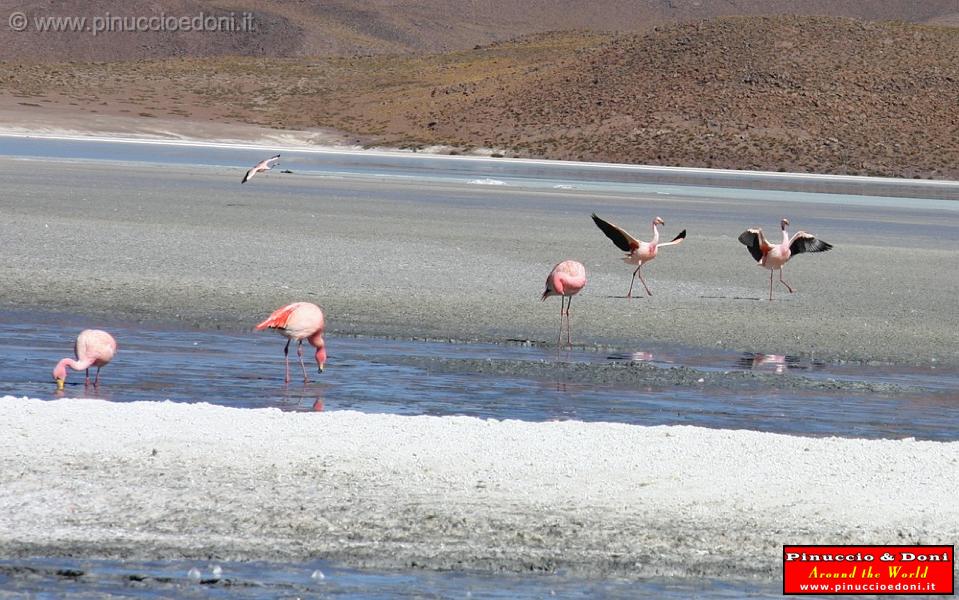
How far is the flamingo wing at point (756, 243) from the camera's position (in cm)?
1743

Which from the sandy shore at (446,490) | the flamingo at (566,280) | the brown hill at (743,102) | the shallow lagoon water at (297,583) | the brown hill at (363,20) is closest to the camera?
the shallow lagoon water at (297,583)

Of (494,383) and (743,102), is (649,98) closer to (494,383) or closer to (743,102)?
(743,102)

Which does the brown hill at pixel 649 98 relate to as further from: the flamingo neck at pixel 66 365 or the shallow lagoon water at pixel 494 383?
the flamingo neck at pixel 66 365

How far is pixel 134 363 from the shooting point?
11.8 meters

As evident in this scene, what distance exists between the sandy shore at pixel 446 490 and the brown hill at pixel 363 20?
162 metres

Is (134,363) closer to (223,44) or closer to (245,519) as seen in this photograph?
(245,519)

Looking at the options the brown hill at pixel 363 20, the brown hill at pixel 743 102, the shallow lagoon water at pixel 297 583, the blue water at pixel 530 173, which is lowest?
the shallow lagoon water at pixel 297 583

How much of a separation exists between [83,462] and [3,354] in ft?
13.7

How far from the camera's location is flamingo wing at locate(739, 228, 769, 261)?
57.2 ft

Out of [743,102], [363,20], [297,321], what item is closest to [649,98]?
[743,102]

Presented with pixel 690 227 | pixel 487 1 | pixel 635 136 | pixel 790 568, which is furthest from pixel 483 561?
pixel 487 1

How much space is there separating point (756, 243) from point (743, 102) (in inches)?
2522

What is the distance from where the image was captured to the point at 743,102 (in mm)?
80000

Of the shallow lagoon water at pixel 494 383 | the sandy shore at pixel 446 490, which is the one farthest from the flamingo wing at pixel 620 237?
the sandy shore at pixel 446 490
